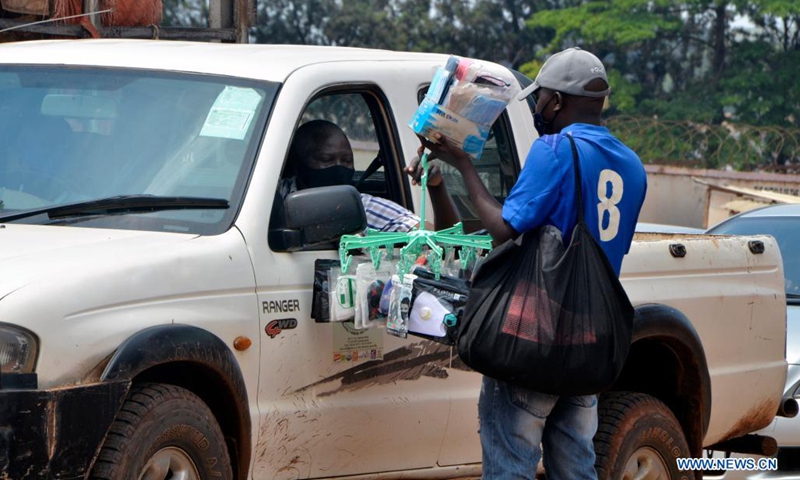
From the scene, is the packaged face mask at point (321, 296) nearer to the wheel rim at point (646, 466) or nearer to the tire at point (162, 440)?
the tire at point (162, 440)

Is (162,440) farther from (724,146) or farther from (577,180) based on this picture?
(724,146)

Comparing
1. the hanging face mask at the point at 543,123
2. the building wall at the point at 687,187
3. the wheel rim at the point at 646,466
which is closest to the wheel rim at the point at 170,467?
the hanging face mask at the point at 543,123

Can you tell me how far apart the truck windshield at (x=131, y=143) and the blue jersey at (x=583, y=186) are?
3.15ft

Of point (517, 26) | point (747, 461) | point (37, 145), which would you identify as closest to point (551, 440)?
point (37, 145)


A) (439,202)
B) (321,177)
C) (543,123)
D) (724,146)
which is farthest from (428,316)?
(724,146)

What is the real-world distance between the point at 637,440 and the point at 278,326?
192 centimetres

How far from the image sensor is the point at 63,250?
368 centimetres

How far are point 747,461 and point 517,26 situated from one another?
157ft

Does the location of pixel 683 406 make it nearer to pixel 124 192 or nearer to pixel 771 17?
pixel 124 192

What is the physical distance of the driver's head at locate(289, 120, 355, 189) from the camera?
4.71 m

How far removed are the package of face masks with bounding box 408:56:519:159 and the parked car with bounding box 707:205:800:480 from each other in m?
3.71

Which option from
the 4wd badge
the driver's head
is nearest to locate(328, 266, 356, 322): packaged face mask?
the 4wd badge

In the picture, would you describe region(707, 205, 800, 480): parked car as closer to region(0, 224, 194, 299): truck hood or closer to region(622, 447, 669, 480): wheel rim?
region(622, 447, 669, 480): wheel rim

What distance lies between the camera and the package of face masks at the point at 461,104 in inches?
157
